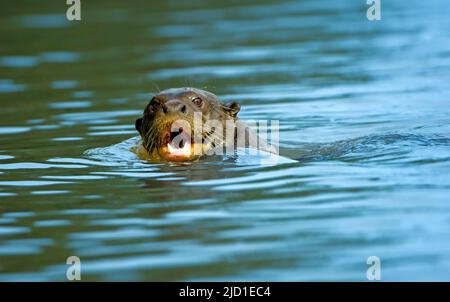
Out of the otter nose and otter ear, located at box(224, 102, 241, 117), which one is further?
otter ear, located at box(224, 102, 241, 117)

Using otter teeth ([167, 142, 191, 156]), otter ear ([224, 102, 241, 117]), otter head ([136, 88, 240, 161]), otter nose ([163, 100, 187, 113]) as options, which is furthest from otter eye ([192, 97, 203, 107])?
otter ear ([224, 102, 241, 117])

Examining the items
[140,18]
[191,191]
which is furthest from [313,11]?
[191,191]

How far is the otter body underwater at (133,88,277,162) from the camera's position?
872cm

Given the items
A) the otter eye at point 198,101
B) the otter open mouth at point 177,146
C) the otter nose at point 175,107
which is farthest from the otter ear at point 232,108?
the otter nose at point 175,107

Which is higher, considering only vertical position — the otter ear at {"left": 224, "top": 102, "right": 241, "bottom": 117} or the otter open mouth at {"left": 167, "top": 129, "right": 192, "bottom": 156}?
the otter ear at {"left": 224, "top": 102, "right": 241, "bottom": 117}

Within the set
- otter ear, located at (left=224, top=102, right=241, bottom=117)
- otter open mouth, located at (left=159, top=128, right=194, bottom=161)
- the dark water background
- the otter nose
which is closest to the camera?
the dark water background

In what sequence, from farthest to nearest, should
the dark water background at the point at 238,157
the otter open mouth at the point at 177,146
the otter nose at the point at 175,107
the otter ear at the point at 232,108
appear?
the otter ear at the point at 232,108
the otter open mouth at the point at 177,146
the otter nose at the point at 175,107
the dark water background at the point at 238,157

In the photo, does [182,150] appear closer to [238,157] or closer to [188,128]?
[188,128]

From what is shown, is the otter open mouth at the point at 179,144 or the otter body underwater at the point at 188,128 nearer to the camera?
the otter body underwater at the point at 188,128

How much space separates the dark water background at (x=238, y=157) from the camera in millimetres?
6270

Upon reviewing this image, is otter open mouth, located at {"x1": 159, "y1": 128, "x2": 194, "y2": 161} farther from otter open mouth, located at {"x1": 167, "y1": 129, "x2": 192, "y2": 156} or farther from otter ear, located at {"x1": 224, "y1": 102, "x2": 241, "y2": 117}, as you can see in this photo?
otter ear, located at {"x1": 224, "y1": 102, "x2": 241, "y2": 117}

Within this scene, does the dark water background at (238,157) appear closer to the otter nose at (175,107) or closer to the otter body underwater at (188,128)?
the otter body underwater at (188,128)

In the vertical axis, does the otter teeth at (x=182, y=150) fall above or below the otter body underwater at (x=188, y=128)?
below

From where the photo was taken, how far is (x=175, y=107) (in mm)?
8672
